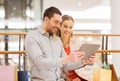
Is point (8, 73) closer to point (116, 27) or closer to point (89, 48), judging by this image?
point (89, 48)

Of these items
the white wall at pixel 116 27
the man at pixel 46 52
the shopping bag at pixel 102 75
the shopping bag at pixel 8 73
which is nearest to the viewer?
the man at pixel 46 52

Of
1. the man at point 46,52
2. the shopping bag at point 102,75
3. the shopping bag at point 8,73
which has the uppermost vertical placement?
the man at point 46,52

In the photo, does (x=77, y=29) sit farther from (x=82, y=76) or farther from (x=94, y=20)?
(x=82, y=76)

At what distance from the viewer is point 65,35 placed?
10.4 feet

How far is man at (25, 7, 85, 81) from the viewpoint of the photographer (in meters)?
2.44

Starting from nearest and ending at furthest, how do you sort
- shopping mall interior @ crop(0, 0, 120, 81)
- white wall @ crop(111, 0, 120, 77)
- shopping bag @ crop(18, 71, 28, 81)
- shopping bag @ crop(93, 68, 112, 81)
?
shopping bag @ crop(18, 71, 28, 81) < shopping bag @ crop(93, 68, 112, 81) < white wall @ crop(111, 0, 120, 77) < shopping mall interior @ crop(0, 0, 120, 81)

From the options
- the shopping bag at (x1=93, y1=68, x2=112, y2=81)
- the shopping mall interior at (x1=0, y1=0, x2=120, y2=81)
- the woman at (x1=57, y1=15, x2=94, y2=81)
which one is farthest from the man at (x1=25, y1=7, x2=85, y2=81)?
the shopping mall interior at (x1=0, y1=0, x2=120, y2=81)

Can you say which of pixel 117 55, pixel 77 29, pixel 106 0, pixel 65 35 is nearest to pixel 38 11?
pixel 77 29

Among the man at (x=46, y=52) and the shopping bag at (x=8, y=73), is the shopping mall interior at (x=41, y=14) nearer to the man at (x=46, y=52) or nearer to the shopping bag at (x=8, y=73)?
the shopping bag at (x=8, y=73)

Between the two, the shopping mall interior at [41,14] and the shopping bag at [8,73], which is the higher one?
the shopping mall interior at [41,14]

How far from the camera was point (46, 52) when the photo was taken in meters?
2.62

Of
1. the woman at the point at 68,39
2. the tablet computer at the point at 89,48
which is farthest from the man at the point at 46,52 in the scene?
the woman at the point at 68,39

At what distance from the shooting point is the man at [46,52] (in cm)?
244

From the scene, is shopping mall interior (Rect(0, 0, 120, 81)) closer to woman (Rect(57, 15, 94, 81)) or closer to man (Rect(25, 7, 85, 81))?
woman (Rect(57, 15, 94, 81))
